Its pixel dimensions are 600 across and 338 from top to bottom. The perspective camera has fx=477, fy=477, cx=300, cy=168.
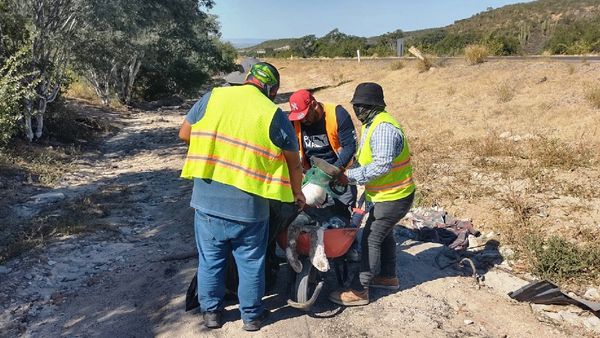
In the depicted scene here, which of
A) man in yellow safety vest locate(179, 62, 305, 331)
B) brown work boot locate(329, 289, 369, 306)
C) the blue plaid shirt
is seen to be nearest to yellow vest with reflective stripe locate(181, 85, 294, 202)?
man in yellow safety vest locate(179, 62, 305, 331)

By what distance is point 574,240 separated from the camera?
5.04 meters

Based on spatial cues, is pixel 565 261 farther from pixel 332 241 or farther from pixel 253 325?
pixel 253 325

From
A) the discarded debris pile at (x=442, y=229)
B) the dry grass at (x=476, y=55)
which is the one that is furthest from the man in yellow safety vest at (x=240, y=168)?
the dry grass at (x=476, y=55)

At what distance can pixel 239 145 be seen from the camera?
3.08 m

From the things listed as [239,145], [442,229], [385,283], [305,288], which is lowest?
[442,229]

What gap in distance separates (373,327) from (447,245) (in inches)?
80.6

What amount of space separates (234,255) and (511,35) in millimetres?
44788

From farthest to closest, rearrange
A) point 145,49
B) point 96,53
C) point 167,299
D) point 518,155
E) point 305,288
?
point 145,49 → point 96,53 → point 518,155 → point 167,299 → point 305,288

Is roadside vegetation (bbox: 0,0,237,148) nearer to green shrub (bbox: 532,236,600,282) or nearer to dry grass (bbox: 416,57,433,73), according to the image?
green shrub (bbox: 532,236,600,282)

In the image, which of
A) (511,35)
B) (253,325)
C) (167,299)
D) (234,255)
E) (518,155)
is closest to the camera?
(234,255)

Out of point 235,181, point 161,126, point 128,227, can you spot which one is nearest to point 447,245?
point 235,181

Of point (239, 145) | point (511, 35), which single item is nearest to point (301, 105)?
point (239, 145)

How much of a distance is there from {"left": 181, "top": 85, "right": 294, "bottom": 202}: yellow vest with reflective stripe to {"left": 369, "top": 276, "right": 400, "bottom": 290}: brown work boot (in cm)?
152

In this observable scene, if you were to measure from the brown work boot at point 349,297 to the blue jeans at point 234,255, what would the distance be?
70 cm
